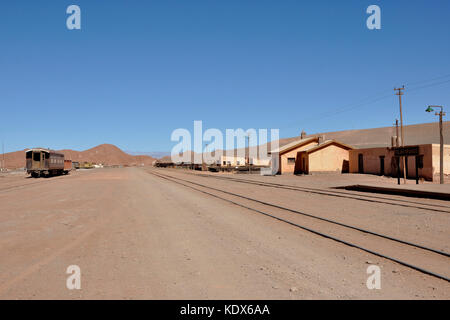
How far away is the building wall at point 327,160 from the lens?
41125 mm

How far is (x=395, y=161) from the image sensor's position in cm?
3303

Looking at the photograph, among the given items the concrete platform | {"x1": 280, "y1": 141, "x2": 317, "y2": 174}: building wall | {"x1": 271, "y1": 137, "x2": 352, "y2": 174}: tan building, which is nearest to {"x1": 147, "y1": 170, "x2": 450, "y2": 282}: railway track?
the concrete platform

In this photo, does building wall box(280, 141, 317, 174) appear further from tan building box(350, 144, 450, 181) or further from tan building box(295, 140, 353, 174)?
tan building box(350, 144, 450, 181)

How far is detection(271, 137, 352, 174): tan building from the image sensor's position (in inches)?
1620

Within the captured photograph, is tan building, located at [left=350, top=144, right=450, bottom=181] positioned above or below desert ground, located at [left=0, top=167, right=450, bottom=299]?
above

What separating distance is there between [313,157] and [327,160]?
6.27 ft

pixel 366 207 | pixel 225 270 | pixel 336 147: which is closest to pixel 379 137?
pixel 336 147

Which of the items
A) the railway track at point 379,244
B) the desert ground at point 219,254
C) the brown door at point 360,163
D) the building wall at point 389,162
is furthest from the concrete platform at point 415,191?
the brown door at point 360,163

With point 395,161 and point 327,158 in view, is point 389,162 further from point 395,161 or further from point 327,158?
point 327,158

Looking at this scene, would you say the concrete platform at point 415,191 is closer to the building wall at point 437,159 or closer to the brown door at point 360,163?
the building wall at point 437,159

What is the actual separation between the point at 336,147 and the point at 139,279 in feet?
133

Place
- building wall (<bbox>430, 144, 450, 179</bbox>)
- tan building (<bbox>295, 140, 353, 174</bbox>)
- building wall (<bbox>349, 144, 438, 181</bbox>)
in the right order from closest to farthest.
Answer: building wall (<bbox>430, 144, 450, 179</bbox>) → building wall (<bbox>349, 144, 438, 181</bbox>) → tan building (<bbox>295, 140, 353, 174</bbox>)
